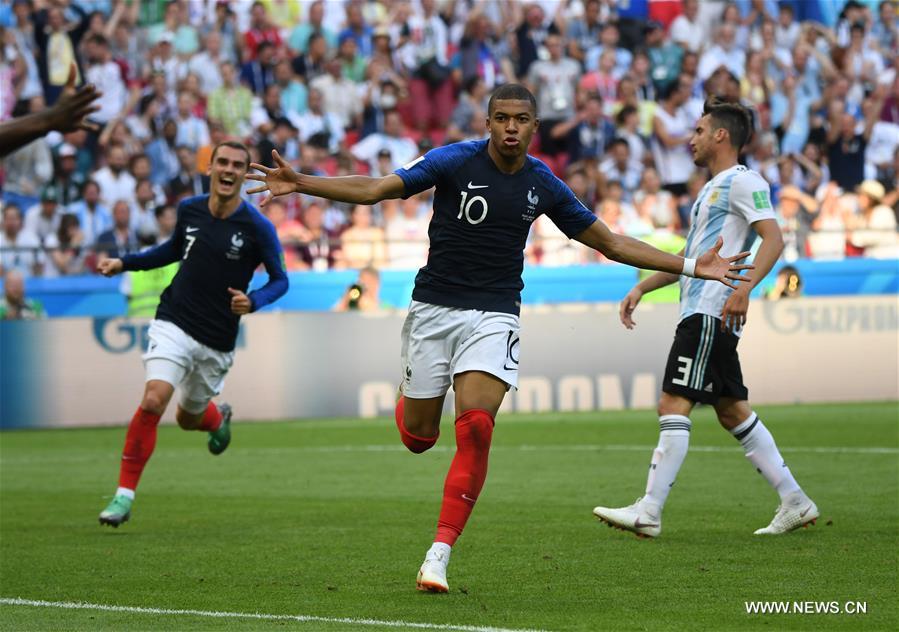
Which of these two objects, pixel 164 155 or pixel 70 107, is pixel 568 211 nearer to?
pixel 70 107

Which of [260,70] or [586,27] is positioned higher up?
[586,27]

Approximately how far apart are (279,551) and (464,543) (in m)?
1.06

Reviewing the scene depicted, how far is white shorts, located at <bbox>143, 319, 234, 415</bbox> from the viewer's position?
10352 millimetres

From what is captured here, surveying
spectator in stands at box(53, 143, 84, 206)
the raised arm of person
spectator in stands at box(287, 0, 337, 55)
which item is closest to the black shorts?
the raised arm of person

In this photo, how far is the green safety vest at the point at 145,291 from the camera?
1798 centimetres

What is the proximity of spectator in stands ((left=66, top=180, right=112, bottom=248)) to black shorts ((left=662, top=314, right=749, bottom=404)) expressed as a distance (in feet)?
40.2

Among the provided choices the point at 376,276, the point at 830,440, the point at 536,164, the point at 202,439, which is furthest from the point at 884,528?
the point at 376,276

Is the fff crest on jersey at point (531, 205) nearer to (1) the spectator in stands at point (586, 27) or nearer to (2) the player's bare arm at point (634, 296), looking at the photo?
(2) the player's bare arm at point (634, 296)

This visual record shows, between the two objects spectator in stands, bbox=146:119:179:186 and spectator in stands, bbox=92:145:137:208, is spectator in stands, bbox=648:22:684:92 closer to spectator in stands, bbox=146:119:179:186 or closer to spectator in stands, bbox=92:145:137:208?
spectator in stands, bbox=146:119:179:186

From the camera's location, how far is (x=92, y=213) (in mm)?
19688

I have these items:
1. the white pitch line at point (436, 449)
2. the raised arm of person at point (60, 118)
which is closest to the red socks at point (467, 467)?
the raised arm of person at point (60, 118)

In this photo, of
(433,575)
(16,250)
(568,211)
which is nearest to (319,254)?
(16,250)

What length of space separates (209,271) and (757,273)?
4.04 meters

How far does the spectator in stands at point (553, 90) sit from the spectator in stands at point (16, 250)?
8191mm
